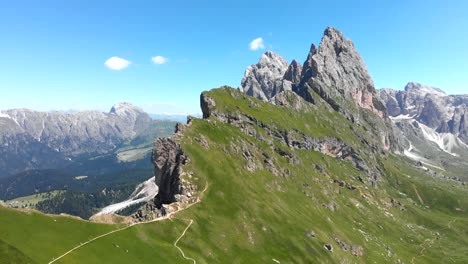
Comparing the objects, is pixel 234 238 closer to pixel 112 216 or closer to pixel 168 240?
pixel 168 240

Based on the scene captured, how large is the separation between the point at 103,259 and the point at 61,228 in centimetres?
1836

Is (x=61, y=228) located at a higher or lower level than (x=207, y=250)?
higher

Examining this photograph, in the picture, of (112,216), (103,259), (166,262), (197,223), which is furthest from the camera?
(197,223)

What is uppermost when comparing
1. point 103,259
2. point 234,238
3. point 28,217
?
point 28,217

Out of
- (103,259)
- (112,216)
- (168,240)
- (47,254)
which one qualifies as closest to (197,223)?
(168,240)

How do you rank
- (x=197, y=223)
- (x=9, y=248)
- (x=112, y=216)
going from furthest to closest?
(x=197, y=223), (x=112, y=216), (x=9, y=248)

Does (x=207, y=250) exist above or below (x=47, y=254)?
below

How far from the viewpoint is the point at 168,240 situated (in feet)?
470

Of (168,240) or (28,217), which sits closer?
(28,217)

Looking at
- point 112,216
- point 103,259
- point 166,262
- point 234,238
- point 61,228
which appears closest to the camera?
point 103,259

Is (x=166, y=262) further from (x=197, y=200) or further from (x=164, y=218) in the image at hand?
(x=197, y=200)

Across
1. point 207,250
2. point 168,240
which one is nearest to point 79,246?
point 168,240

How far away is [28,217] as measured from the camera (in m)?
113

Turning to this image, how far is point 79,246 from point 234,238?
8659 centimetres
